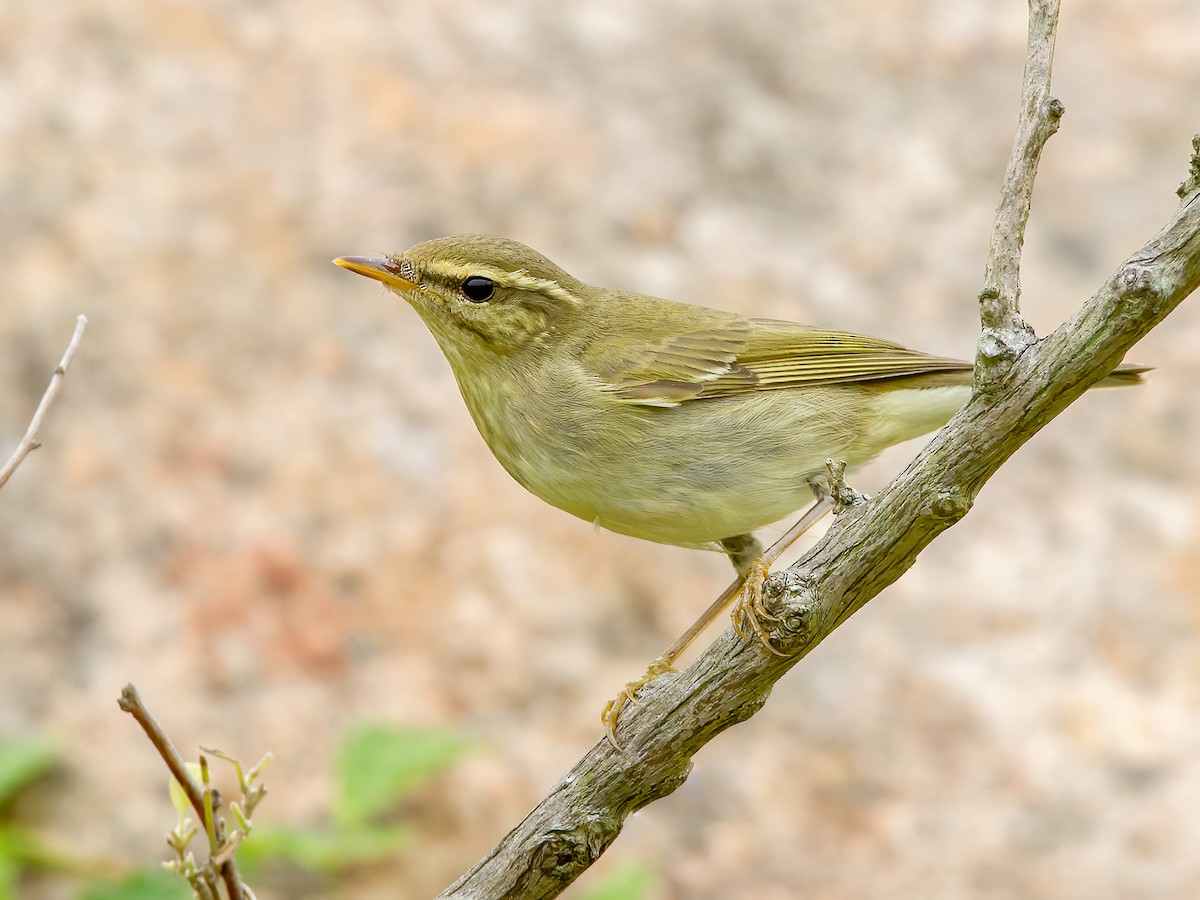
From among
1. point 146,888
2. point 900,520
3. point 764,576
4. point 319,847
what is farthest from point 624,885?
point 900,520

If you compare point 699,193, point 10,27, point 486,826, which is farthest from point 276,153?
point 486,826

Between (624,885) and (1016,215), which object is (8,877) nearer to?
(624,885)

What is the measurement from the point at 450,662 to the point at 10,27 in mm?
4707

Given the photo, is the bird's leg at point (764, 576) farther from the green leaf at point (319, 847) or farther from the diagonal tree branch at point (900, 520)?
the green leaf at point (319, 847)

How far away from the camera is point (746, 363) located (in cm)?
436

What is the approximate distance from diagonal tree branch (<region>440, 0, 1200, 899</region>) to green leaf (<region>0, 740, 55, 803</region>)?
3087 mm

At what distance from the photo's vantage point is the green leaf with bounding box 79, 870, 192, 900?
468cm

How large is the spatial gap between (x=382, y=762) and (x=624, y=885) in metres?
1.02

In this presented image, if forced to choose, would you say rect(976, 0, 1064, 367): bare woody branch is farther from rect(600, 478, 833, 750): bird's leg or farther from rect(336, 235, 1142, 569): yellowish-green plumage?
rect(336, 235, 1142, 569): yellowish-green plumage

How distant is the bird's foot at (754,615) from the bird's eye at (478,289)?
47.7 inches

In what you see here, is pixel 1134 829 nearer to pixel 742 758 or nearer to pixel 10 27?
pixel 742 758

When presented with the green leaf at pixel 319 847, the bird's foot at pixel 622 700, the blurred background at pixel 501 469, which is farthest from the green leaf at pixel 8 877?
the bird's foot at pixel 622 700

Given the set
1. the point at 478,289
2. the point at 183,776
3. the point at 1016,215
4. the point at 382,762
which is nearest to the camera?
the point at 183,776

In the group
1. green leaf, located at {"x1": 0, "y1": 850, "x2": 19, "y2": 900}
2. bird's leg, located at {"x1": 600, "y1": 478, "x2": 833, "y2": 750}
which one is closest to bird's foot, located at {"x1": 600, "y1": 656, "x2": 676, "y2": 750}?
bird's leg, located at {"x1": 600, "y1": 478, "x2": 833, "y2": 750}
